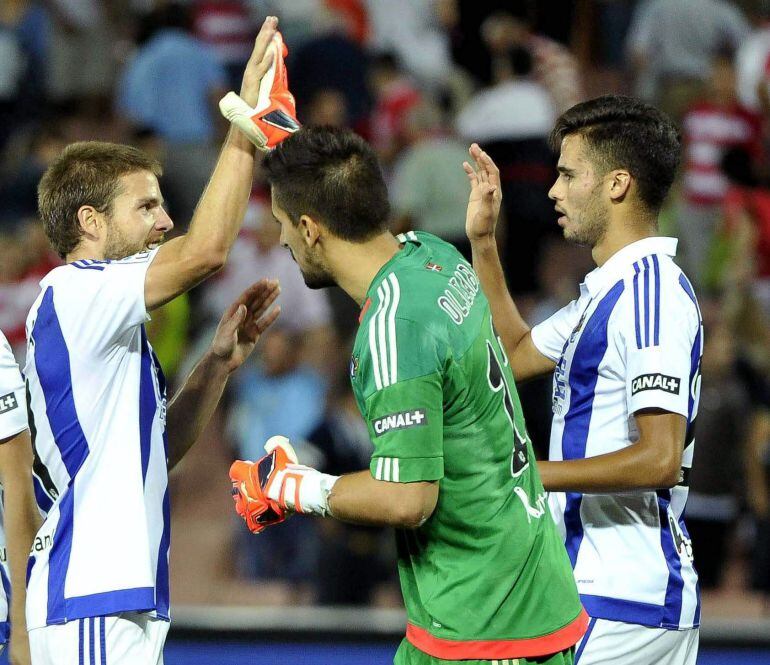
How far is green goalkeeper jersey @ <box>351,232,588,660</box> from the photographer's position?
3096 millimetres

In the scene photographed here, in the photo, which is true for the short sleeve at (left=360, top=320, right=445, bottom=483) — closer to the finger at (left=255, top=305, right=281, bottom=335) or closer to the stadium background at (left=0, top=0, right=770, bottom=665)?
the finger at (left=255, top=305, right=281, bottom=335)

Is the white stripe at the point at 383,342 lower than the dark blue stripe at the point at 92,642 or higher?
higher

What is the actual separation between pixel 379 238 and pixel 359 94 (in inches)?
300

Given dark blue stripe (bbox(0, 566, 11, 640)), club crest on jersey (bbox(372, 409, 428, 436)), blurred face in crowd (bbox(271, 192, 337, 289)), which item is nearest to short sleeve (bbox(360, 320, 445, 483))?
club crest on jersey (bbox(372, 409, 428, 436))

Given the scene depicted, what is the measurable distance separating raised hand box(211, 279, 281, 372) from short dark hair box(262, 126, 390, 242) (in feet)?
2.29

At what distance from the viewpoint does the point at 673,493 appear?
3.87 metres

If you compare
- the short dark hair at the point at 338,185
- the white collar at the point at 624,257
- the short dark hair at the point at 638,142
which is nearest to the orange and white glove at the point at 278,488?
the short dark hair at the point at 338,185

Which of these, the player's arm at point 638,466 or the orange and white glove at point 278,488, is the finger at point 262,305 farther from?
the player's arm at point 638,466

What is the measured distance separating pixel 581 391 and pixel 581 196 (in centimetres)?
59

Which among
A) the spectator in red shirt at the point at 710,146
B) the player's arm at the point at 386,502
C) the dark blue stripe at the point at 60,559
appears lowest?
the dark blue stripe at the point at 60,559

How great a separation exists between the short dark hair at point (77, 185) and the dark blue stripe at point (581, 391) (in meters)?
1.40

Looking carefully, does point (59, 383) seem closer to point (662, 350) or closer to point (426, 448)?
point (426, 448)

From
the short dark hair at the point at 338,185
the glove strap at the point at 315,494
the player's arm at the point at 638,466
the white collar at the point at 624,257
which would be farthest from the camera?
the white collar at the point at 624,257

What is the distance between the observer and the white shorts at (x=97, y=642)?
3.42 m
